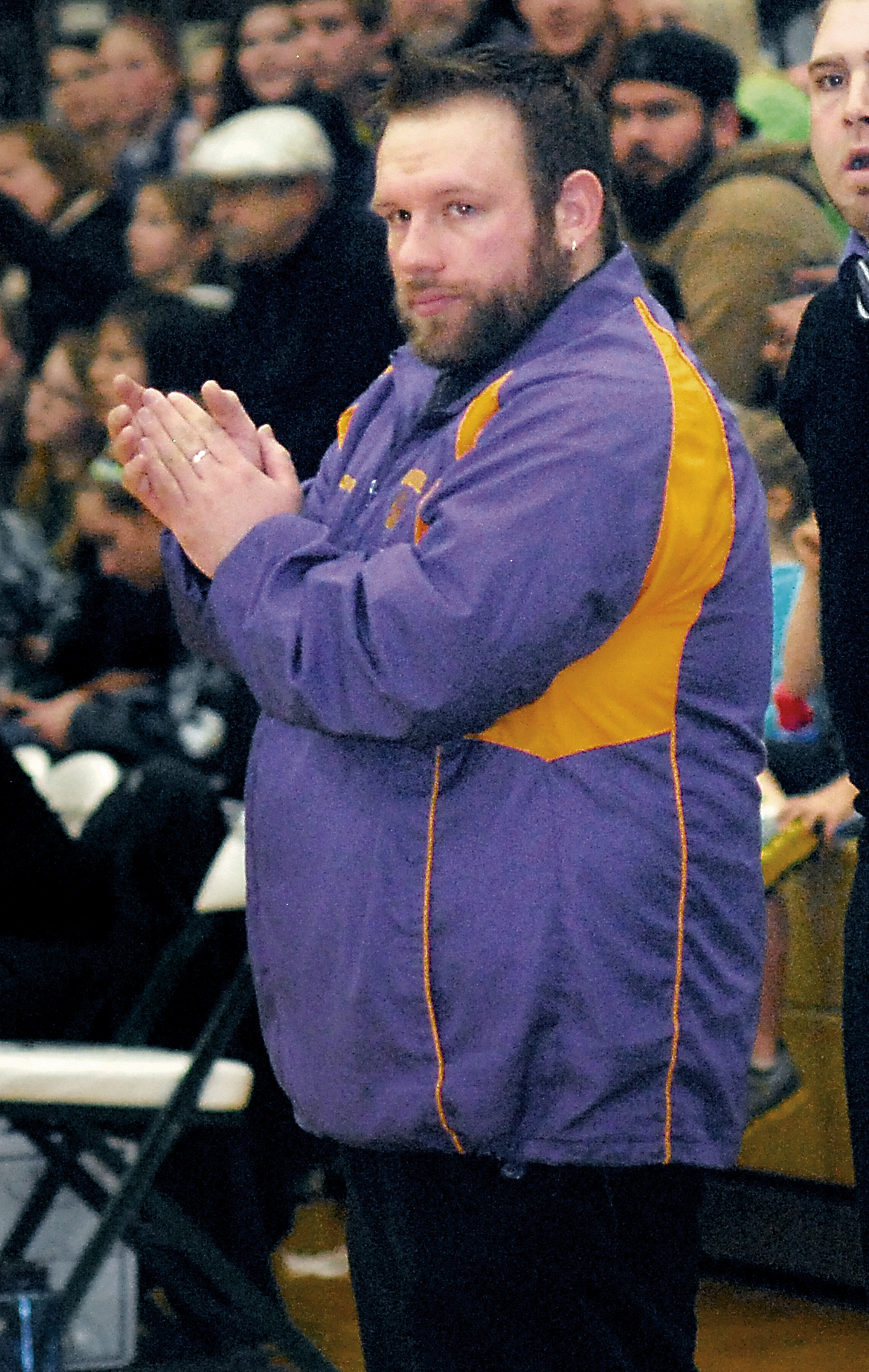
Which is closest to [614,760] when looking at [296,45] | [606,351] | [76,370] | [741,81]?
[606,351]

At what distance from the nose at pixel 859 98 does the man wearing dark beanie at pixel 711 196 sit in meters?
1.63

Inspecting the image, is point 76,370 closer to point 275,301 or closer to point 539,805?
point 275,301

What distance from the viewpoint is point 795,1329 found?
317 centimetres

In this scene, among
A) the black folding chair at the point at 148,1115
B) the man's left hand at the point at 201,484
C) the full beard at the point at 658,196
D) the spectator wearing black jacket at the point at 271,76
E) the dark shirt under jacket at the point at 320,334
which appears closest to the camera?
the man's left hand at the point at 201,484

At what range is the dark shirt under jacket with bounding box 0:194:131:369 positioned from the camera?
4.72 m

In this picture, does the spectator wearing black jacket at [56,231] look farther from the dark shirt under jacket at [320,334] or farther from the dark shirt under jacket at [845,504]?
the dark shirt under jacket at [845,504]

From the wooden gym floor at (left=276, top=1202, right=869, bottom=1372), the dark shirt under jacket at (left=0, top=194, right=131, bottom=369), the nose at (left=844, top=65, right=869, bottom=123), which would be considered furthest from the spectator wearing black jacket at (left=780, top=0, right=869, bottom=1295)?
the dark shirt under jacket at (left=0, top=194, right=131, bottom=369)

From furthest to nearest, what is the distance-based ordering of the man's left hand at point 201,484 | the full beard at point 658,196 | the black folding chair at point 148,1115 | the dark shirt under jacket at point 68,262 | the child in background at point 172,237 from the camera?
the dark shirt under jacket at point 68,262 → the child in background at point 172,237 → the full beard at point 658,196 → the black folding chair at point 148,1115 → the man's left hand at point 201,484

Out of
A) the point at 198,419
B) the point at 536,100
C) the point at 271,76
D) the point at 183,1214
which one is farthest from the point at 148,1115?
the point at 271,76

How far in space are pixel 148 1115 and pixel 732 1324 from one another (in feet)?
3.89

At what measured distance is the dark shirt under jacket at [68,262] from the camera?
15.5ft

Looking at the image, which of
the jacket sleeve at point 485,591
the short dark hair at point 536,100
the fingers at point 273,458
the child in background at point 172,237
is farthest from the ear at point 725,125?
the jacket sleeve at point 485,591

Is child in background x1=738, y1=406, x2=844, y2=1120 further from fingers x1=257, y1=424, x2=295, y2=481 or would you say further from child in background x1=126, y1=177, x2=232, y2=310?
fingers x1=257, y1=424, x2=295, y2=481

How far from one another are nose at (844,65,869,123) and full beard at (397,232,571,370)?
0.31 meters
